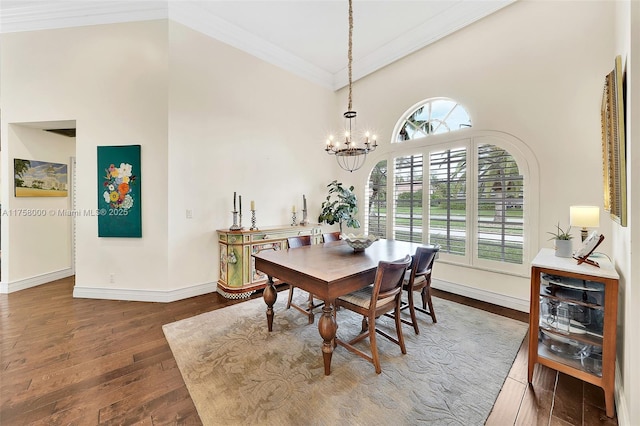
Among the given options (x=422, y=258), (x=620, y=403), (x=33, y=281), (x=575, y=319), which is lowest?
(x=620, y=403)

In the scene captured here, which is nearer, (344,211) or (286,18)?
(286,18)

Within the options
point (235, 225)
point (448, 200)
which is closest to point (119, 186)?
point (235, 225)

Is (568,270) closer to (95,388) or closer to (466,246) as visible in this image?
(466,246)

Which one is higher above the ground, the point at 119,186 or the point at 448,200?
the point at 119,186

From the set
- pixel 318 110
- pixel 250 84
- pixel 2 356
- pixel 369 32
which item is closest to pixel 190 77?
pixel 250 84

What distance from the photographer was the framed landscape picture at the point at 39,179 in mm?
3608

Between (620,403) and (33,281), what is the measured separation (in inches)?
261

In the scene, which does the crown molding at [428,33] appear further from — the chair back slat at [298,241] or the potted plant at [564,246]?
the chair back slat at [298,241]

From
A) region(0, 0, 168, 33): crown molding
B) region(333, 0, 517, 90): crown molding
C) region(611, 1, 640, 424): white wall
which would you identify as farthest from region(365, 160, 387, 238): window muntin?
region(0, 0, 168, 33): crown molding

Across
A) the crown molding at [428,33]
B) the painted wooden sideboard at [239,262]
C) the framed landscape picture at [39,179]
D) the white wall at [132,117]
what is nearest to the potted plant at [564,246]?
the painted wooden sideboard at [239,262]

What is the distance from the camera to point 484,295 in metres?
3.32

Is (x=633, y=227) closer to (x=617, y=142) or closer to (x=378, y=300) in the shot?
(x=617, y=142)

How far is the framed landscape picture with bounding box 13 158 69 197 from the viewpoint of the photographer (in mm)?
3608

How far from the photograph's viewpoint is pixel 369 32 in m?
3.87
